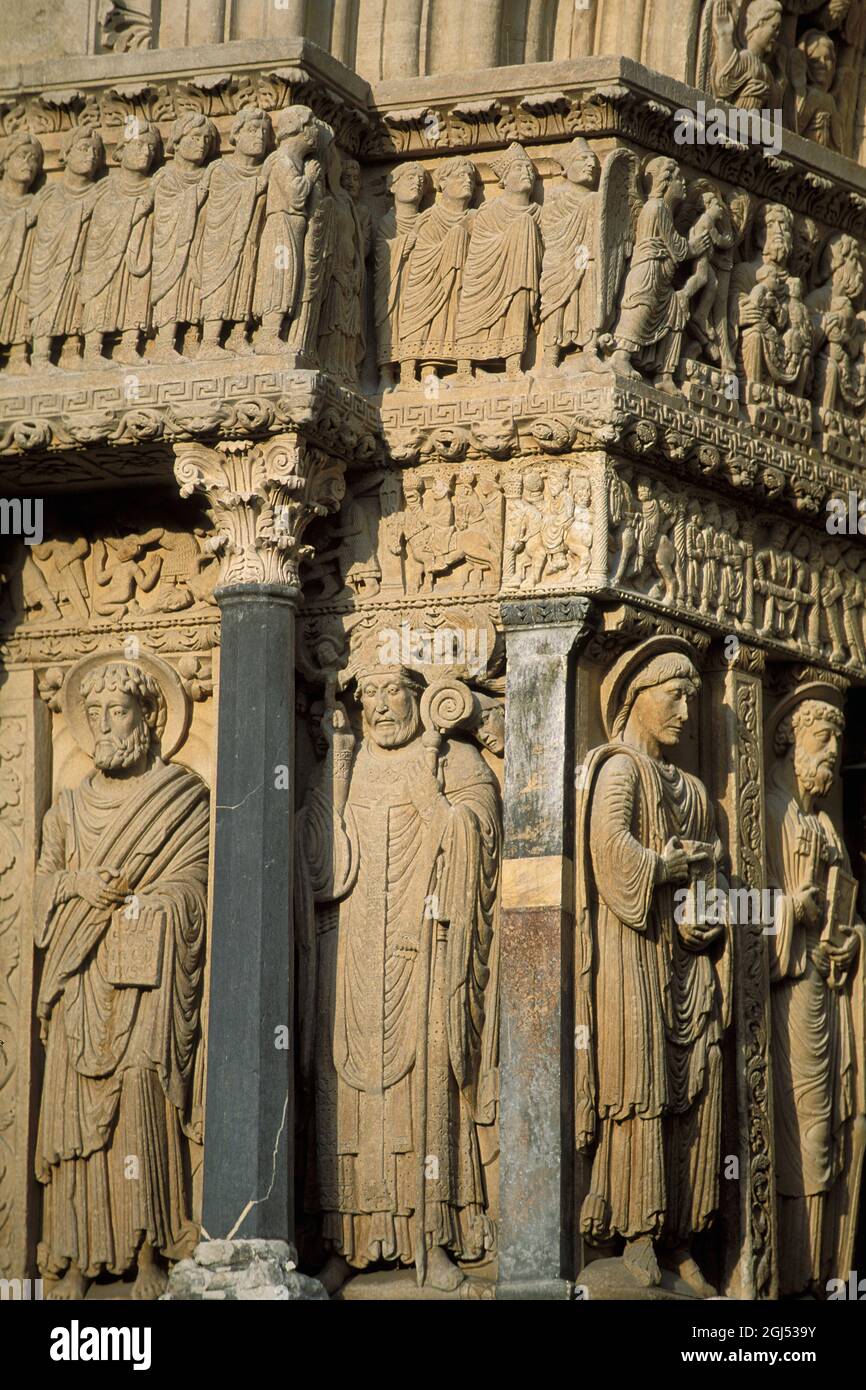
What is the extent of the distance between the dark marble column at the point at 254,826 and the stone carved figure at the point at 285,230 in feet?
1.74

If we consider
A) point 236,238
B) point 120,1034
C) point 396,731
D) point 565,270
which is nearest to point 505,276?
point 565,270

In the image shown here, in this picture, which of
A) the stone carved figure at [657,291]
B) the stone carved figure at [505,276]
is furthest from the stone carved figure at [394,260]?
the stone carved figure at [657,291]

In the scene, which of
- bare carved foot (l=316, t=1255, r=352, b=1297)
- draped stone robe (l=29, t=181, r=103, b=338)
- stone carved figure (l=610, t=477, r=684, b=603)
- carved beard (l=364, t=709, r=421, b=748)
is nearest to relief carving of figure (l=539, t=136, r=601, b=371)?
stone carved figure (l=610, t=477, r=684, b=603)

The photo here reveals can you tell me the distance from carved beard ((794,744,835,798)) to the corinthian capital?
2.69 metres

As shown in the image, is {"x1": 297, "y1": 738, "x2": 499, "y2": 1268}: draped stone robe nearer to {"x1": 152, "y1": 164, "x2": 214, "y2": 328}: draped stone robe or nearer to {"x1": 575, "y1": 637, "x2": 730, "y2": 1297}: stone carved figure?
{"x1": 575, "y1": 637, "x2": 730, "y2": 1297}: stone carved figure

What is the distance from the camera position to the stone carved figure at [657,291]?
15.7 metres

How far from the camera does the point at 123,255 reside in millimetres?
15531

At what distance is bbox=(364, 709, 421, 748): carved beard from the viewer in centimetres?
1557

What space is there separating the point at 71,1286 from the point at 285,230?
4.62 m

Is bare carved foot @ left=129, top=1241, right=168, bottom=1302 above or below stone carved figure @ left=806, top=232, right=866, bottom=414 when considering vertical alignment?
below

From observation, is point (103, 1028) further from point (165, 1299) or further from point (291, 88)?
point (291, 88)

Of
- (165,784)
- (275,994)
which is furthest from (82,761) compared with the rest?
(275,994)

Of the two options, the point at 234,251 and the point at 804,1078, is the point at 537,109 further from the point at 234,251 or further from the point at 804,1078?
the point at 804,1078

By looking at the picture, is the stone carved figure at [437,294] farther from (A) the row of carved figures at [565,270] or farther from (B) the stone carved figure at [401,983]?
(B) the stone carved figure at [401,983]
